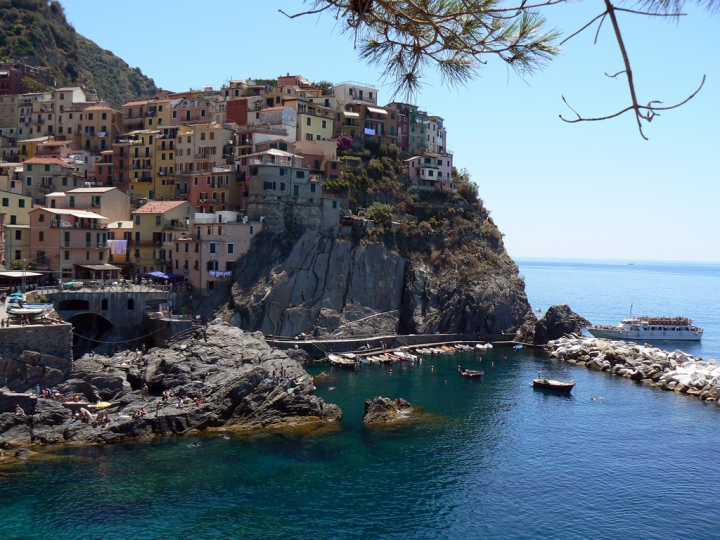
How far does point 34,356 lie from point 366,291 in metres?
38.5

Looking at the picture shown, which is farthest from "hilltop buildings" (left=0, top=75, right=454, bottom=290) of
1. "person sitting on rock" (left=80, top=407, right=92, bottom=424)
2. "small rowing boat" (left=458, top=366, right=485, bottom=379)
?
"person sitting on rock" (left=80, top=407, right=92, bottom=424)

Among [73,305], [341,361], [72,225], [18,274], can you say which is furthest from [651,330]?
[18,274]

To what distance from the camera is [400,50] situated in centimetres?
961

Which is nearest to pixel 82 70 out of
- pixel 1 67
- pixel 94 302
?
pixel 1 67

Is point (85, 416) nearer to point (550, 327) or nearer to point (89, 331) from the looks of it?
point (89, 331)

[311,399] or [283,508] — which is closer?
[283,508]

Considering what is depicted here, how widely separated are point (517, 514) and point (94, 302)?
145ft

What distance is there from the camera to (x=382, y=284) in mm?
78625

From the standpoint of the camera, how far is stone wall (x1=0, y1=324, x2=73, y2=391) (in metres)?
45.0

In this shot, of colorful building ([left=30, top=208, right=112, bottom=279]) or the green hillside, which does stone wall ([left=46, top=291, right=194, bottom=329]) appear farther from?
the green hillside

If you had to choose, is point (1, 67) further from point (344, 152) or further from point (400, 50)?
point (400, 50)

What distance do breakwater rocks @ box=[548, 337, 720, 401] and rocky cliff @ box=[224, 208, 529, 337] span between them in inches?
404

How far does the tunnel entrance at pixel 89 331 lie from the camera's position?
61553 millimetres

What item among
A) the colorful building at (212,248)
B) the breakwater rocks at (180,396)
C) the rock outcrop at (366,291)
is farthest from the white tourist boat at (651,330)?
the breakwater rocks at (180,396)
